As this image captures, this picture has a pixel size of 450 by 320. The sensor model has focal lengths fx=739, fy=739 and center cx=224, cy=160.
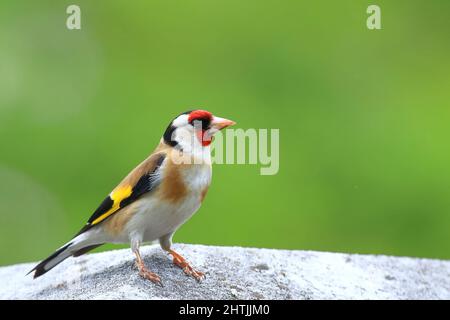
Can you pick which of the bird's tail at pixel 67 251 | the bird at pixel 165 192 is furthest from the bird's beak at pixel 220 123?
the bird's tail at pixel 67 251

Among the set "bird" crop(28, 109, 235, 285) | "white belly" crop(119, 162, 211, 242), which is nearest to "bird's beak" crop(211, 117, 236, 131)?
"bird" crop(28, 109, 235, 285)

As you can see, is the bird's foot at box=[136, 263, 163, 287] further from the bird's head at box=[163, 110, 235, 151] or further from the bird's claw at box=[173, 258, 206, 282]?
the bird's head at box=[163, 110, 235, 151]

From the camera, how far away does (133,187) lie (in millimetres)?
3625

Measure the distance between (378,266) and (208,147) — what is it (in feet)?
5.42

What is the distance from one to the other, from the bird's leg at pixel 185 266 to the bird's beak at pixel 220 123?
2.27 feet

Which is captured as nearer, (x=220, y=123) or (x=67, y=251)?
(x=220, y=123)

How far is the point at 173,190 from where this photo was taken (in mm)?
3516

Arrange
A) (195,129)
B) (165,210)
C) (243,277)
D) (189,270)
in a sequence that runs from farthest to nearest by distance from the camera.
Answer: (243,277), (189,270), (195,129), (165,210)

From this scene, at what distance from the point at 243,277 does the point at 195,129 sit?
35.0 inches

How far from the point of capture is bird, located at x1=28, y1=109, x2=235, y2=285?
3525 millimetres

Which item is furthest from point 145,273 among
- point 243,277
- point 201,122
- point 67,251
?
point 201,122

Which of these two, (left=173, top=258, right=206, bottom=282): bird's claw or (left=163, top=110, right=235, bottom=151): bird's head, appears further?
(left=173, top=258, right=206, bottom=282): bird's claw

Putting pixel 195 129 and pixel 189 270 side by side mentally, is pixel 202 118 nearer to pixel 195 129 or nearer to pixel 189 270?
pixel 195 129
